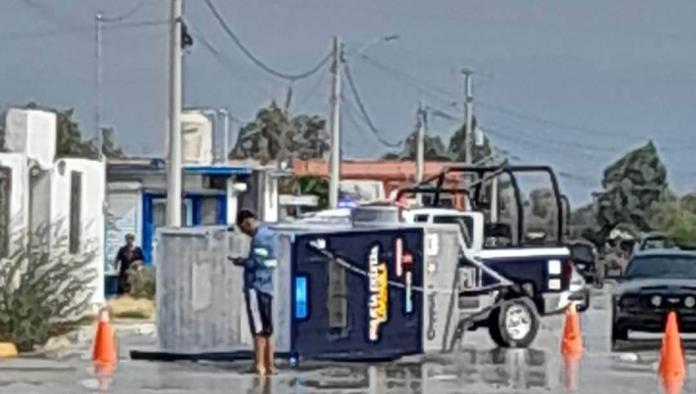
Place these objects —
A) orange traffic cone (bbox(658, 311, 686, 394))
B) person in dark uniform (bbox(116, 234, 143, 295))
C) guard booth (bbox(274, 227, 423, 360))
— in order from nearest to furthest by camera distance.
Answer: guard booth (bbox(274, 227, 423, 360)), orange traffic cone (bbox(658, 311, 686, 394)), person in dark uniform (bbox(116, 234, 143, 295))

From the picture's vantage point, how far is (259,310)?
802 inches

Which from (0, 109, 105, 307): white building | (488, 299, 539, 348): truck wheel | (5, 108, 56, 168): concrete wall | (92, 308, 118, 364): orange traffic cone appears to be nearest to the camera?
(92, 308, 118, 364): orange traffic cone

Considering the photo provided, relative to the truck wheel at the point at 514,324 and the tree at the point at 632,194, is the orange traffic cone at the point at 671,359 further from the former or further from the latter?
the tree at the point at 632,194

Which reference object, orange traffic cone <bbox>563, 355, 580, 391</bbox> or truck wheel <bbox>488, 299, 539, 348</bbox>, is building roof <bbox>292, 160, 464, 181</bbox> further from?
orange traffic cone <bbox>563, 355, 580, 391</bbox>

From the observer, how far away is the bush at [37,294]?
25453 millimetres

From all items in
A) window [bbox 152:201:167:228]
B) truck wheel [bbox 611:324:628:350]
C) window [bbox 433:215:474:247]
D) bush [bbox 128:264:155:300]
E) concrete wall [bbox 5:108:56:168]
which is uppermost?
concrete wall [bbox 5:108:56:168]

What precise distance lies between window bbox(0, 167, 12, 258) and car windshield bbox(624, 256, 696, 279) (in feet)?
35.0

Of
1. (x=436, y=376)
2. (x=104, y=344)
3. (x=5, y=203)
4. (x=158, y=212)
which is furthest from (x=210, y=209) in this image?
(x=436, y=376)

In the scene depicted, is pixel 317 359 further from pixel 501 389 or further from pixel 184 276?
pixel 501 389

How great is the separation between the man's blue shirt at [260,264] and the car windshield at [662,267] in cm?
1312

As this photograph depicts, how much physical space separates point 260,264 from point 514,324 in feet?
25.9

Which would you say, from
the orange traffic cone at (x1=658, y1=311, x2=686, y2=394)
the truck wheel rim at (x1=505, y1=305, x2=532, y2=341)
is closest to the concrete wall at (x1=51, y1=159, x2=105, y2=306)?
the truck wheel rim at (x1=505, y1=305, x2=532, y2=341)

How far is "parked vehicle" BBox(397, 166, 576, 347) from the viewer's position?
2633 cm

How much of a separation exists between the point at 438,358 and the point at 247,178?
103 ft
